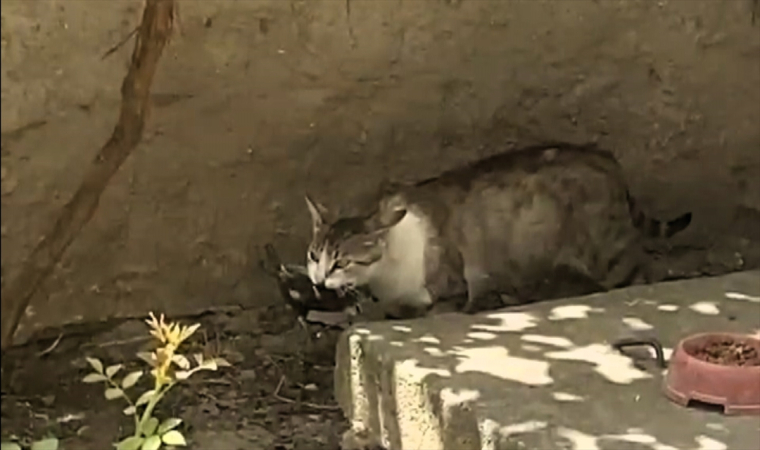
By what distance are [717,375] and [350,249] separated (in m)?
1.01

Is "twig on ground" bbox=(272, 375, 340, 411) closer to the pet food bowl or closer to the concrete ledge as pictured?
the concrete ledge

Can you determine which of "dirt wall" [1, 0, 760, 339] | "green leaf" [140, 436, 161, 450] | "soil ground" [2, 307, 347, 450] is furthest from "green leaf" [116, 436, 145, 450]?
"dirt wall" [1, 0, 760, 339]

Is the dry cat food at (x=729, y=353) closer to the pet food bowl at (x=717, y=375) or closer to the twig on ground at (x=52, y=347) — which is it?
the pet food bowl at (x=717, y=375)

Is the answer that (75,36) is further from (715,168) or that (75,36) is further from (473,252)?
(715,168)

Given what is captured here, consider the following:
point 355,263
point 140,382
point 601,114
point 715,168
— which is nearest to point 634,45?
point 601,114

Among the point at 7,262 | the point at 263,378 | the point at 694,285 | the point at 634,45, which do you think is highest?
the point at 634,45

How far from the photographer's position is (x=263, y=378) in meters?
2.70

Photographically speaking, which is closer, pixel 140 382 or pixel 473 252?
pixel 140 382

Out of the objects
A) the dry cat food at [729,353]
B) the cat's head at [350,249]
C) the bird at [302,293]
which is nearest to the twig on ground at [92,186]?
the dry cat food at [729,353]

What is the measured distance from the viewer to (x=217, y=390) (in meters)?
2.64

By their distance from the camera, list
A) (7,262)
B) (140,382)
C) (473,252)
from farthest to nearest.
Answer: (473,252)
(140,382)
(7,262)

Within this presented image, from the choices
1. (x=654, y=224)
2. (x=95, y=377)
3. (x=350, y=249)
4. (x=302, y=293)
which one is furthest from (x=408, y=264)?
(x=95, y=377)

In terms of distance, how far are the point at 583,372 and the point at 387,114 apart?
1055 millimetres

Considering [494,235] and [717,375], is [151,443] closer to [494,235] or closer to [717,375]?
[717,375]
